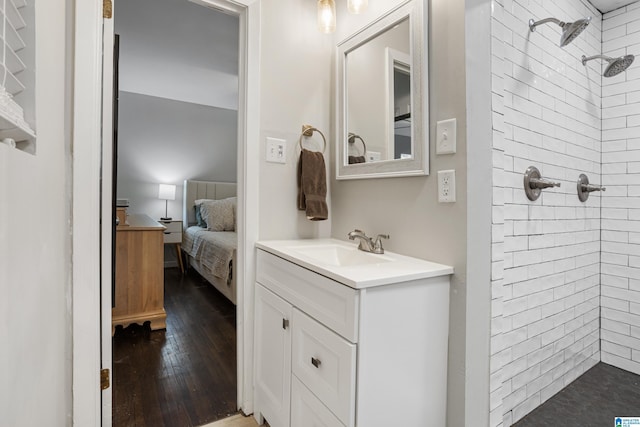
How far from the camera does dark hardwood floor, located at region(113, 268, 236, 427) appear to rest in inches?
60.9

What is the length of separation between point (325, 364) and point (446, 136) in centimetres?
92

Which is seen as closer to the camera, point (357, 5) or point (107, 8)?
point (107, 8)

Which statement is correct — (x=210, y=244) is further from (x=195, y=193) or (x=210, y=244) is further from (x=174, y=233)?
(x=195, y=193)

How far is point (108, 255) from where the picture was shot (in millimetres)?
1338

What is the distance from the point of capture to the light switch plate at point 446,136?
1.15 m

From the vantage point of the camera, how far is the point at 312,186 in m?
1.71

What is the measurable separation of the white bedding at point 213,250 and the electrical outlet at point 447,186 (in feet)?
6.29

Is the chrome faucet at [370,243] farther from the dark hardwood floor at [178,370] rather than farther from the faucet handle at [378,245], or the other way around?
the dark hardwood floor at [178,370]

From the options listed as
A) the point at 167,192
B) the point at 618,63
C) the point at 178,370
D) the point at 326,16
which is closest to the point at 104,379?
the point at 178,370

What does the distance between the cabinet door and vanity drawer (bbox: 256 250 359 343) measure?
7 centimetres

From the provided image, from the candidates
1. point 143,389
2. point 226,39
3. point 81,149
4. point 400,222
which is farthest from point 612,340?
point 226,39

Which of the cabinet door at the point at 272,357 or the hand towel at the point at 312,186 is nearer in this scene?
the cabinet door at the point at 272,357

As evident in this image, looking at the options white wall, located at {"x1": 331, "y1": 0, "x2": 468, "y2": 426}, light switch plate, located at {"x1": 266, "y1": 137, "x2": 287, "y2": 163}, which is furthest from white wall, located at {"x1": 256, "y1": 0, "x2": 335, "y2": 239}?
white wall, located at {"x1": 331, "y1": 0, "x2": 468, "y2": 426}

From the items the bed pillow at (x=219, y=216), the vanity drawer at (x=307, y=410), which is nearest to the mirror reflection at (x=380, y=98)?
the vanity drawer at (x=307, y=410)
